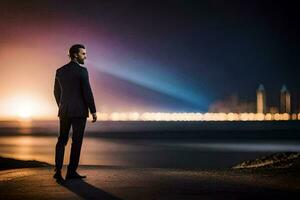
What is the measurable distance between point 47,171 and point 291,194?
5008 millimetres

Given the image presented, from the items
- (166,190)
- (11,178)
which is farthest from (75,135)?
(166,190)

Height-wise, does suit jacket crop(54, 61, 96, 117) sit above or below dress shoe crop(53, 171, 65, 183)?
above

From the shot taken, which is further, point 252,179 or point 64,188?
point 252,179

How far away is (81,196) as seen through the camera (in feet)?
29.0

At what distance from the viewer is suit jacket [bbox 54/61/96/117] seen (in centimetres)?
1106

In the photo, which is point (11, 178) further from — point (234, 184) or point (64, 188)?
point (234, 184)

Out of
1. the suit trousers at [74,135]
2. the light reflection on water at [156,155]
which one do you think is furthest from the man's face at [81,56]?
the light reflection on water at [156,155]

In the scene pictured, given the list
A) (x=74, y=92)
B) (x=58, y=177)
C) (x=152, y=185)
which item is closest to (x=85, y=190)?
(x=152, y=185)

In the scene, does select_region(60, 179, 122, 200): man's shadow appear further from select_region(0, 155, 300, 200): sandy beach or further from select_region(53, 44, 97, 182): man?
select_region(53, 44, 97, 182): man

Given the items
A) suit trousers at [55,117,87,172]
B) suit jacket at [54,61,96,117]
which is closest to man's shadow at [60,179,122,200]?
suit trousers at [55,117,87,172]

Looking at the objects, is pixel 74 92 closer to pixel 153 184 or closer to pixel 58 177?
pixel 58 177

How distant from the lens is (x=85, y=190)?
9484mm

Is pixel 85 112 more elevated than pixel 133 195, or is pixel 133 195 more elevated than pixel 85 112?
pixel 85 112

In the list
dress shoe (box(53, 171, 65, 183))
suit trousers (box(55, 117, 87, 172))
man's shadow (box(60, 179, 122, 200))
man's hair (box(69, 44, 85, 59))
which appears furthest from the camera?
man's hair (box(69, 44, 85, 59))
